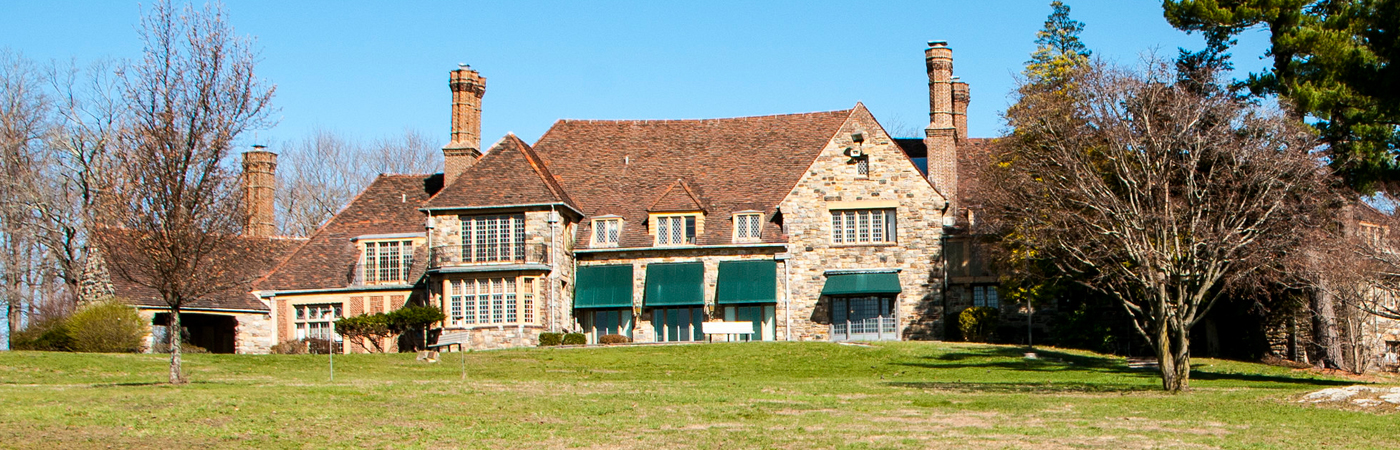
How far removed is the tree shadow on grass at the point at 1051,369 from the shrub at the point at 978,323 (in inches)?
143

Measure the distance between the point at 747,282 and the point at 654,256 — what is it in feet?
10.6

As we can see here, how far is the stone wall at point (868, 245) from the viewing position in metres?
45.9

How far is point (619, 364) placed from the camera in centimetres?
3638

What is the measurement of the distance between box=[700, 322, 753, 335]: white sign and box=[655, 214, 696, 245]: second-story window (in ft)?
10.6

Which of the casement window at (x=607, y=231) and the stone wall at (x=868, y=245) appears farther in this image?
the casement window at (x=607, y=231)

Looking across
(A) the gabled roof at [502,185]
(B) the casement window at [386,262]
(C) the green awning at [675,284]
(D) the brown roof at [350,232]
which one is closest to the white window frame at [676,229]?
(C) the green awning at [675,284]

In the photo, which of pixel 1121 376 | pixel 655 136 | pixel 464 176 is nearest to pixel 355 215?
pixel 464 176

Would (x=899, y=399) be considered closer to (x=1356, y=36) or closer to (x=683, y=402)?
(x=683, y=402)

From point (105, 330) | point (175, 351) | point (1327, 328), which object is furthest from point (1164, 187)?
point (105, 330)

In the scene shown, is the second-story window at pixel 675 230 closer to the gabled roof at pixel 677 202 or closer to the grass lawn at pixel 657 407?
the gabled roof at pixel 677 202


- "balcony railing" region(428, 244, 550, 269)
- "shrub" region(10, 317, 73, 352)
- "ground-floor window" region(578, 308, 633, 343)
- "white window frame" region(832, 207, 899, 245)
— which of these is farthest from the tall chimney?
"shrub" region(10, 317, 73, 352)

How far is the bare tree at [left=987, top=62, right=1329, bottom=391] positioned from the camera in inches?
1065

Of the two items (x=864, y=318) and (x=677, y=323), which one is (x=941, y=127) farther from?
(x=677, y=323)

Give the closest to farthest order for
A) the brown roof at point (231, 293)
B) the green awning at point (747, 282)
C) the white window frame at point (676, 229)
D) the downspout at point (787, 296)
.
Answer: the brown roof at point (231, 293) → the green awning at point (747, 282) → the downspout at point (787, 296) → the white window frame at point (676, 229)
